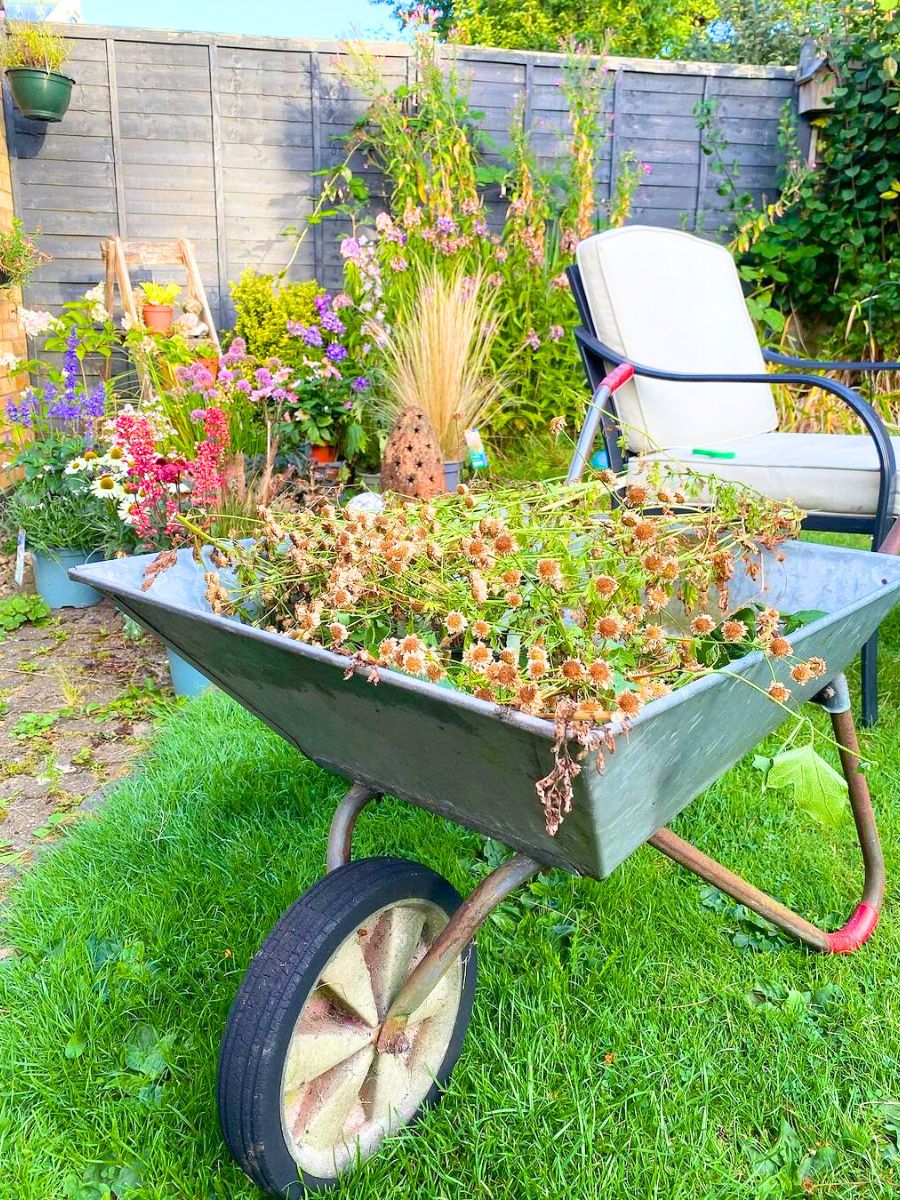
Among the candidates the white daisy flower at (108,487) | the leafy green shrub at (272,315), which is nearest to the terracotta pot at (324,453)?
the leafy green shrub at (272,315)

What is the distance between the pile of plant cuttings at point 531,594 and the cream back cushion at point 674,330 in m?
1.46

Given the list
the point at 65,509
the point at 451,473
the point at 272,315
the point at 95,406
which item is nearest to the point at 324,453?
the point at 451,473

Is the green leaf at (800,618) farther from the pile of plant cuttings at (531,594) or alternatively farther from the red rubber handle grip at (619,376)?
the red rubber handle grip at (619,376)

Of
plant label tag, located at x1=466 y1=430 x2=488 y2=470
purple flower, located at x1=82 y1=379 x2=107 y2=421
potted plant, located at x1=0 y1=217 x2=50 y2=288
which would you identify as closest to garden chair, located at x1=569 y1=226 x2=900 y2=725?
plant label tag, located at x1=466 y1=430 x2=488 y2=470

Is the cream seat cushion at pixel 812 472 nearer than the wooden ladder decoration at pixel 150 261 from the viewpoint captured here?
Yes

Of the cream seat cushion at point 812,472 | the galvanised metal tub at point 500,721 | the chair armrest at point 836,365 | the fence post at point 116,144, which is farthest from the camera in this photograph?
the fence post at point 116,144

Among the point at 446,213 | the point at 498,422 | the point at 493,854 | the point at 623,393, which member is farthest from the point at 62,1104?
the point at 446,213

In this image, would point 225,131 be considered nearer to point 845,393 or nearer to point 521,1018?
point 845,393

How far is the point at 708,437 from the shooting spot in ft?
9.04

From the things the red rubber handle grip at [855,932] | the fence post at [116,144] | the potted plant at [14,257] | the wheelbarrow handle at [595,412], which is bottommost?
the red rubber handle grip at [855,932]

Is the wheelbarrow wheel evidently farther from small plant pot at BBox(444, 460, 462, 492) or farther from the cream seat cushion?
small plant pot at BBox(444, 460, 462, 492)

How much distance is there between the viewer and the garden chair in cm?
221

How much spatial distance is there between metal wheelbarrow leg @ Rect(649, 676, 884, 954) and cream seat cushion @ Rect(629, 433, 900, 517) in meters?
0.91

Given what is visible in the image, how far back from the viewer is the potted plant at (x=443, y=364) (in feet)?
13.0
